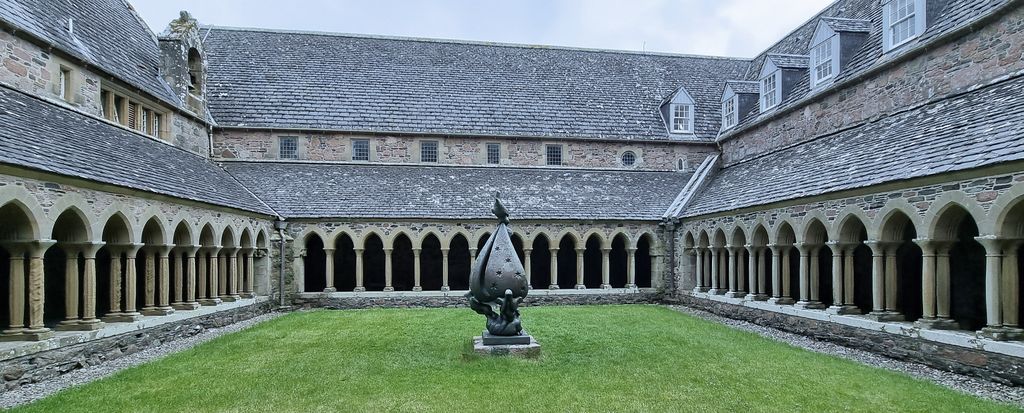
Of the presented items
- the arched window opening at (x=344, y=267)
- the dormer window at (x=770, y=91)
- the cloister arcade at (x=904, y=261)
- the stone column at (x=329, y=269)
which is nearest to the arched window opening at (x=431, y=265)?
the arched window opening at (x=344, y=267)

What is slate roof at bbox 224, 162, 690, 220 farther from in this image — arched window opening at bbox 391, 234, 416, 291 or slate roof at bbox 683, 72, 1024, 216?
slate roof at bbox 683, 72, 1024, 216

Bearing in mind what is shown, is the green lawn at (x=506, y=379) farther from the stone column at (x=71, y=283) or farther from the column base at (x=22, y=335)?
the stone column at (x=71, y=283)

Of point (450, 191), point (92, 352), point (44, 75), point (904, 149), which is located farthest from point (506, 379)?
point (450, 191)

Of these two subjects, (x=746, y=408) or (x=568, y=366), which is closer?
(x=746, y=408)

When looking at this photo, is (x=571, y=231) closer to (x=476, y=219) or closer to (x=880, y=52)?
(x=476, y=219)

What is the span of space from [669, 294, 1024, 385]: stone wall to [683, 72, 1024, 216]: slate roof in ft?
9.19

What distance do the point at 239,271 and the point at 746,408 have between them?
15.1 meters

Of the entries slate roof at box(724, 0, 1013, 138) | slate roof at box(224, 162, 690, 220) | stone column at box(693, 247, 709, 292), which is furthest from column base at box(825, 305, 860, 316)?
slate roof at box(224, 162, 690, 220)

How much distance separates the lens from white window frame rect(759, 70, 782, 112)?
1939 cm

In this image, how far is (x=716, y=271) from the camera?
19.2 m

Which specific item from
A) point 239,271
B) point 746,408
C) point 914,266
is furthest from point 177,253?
point 914,266

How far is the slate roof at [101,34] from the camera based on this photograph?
1284 centimetres

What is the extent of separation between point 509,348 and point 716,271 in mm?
10385

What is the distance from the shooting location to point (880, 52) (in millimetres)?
15336
